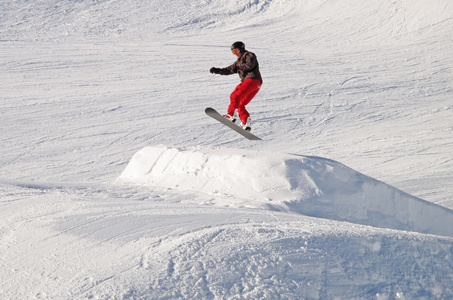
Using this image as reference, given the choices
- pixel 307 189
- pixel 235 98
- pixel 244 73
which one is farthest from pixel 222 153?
pixel 307 189

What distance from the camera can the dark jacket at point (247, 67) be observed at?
5.97 meters

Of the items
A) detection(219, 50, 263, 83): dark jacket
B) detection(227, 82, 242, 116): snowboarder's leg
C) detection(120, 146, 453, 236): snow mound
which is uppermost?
detection(219, 50, 263, 83): dark jacket

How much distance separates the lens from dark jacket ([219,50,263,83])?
5969mm

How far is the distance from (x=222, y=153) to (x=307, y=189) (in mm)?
1258

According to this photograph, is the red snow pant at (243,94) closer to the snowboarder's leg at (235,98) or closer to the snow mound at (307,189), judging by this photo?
the snowboarder's leg at (235,98)

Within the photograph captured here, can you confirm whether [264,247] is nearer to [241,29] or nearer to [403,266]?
[403,266]

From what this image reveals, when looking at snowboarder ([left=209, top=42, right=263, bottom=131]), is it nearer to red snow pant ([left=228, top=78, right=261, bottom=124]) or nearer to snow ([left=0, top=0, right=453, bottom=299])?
red snow pant ([left=228, top=78, right=261, bottom=124])

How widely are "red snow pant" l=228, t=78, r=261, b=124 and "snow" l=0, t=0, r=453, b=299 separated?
1.63 feet

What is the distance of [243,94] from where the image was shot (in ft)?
20.2

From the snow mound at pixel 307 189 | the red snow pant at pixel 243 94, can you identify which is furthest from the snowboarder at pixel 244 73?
the snow mound at pixel 307 189

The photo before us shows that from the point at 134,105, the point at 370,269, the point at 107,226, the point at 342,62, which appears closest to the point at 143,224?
the point at 107,226

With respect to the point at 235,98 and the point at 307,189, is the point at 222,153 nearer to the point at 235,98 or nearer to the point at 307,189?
the point at 235,98

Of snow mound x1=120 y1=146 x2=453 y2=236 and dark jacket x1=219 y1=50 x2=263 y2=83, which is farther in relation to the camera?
dark jacket x1=219 y1=50 x2=263 y2=83

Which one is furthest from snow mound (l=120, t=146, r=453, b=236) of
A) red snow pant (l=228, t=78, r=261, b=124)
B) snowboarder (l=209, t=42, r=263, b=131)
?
snowboarder (l=209, t=42, r=263, b=131)
